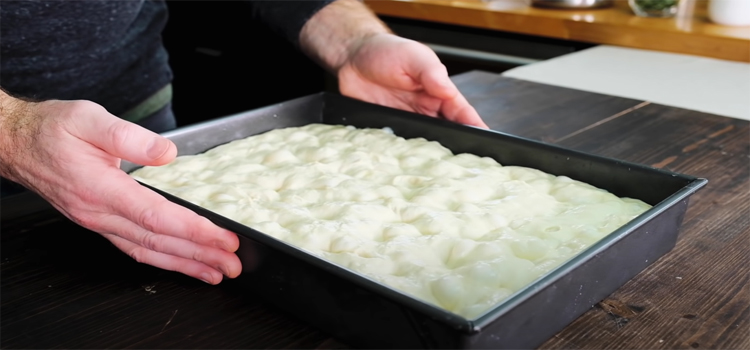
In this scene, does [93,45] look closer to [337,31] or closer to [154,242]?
[337,31]

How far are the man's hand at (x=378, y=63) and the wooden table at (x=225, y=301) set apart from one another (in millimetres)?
533

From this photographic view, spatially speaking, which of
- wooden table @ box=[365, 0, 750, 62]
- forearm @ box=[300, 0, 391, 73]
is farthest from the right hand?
wooden table @ box=[365, 0, 750, 62]

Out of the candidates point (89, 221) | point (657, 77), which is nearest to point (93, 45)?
point (89, 221)

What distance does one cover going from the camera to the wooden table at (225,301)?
33.1 inches

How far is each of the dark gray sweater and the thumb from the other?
738mm

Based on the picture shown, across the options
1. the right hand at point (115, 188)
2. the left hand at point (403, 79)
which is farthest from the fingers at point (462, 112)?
the right hand at point (115, 188)

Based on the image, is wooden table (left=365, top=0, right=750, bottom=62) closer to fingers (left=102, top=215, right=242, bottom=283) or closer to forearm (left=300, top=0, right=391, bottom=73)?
forearm (left=300, top=0, right=391, bottom=73)

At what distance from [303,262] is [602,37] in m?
2.09

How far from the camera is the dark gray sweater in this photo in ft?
5.14

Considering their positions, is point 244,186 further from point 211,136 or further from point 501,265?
point 501,265

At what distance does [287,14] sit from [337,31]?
20cm

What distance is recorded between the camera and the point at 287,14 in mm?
1901

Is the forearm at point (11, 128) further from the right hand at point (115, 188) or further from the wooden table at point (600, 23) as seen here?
the wooden table at point (600, 23)

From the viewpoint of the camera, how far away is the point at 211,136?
56.7 inches
